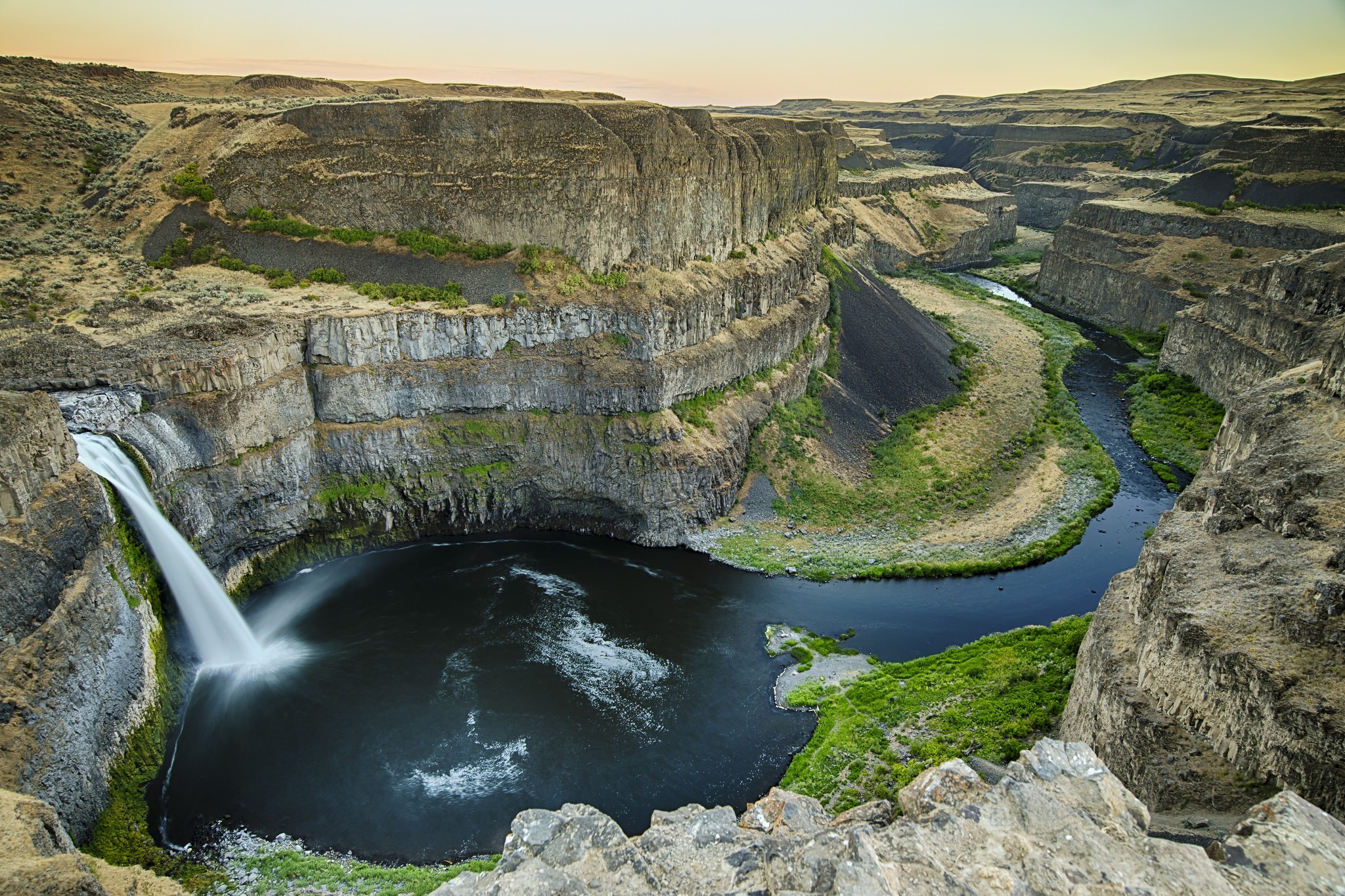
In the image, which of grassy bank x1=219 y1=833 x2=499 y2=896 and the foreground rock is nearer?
the foreground rock

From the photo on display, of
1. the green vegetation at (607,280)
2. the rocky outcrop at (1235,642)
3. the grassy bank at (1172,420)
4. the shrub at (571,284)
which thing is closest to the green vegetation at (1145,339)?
the grassy bank at (1172,420)

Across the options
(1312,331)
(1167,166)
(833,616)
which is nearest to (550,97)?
(833,616)

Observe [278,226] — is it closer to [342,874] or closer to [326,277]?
[326,277]

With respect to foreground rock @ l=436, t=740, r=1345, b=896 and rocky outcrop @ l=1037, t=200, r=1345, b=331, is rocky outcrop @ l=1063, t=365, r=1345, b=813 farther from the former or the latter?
rocky outcrop @ l=1037, t=200, r=1345, b=331

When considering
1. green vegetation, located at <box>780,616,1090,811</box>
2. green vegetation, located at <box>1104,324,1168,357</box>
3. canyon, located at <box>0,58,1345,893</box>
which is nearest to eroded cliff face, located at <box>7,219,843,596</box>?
canyon, located at <box>0,58,1345,893</box>

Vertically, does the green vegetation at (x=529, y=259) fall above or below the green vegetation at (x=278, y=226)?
below

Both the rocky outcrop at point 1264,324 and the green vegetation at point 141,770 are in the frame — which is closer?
the green vegetation at point 141,770

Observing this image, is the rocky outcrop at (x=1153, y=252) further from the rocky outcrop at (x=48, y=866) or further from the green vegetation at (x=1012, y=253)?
the rocky outcrop at (x=48, y=866)
